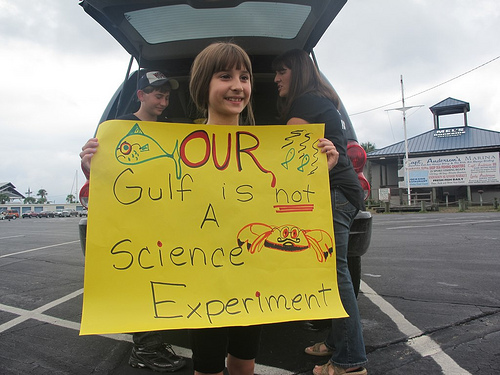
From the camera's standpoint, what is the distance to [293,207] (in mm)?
1540

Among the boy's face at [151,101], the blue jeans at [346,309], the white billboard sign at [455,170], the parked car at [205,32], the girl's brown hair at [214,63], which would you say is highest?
the white billboard sign at [455,170]

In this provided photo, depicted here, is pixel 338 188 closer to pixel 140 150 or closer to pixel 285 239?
pixel 285 239

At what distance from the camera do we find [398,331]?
2.45 meters

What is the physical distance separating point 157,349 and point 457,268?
165 inches

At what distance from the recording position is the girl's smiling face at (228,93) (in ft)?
4.82

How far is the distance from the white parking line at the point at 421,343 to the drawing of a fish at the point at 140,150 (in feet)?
5.99

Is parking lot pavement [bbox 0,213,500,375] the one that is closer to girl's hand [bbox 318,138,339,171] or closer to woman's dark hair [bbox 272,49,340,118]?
girl's hand [bbox 318,138,339,171]

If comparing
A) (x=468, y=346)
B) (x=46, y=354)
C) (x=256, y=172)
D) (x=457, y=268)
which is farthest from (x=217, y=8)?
(x=457, y=268)

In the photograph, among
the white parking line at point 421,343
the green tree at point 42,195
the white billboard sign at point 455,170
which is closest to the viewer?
the white parking line at point 421,343

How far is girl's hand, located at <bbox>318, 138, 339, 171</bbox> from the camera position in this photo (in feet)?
5.32

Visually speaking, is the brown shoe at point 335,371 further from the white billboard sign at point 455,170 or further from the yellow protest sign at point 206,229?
the white billboard sign at point 455,170

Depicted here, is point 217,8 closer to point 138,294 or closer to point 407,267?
point 138,294

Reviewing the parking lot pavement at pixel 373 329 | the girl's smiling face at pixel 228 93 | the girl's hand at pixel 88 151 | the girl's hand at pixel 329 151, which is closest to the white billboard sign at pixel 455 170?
the parking lot pavement at pixel 373 329

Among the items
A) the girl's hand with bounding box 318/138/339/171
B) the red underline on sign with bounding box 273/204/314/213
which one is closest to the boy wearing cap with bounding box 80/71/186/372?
the red underline on sign with bounding box 273/204/314/213
